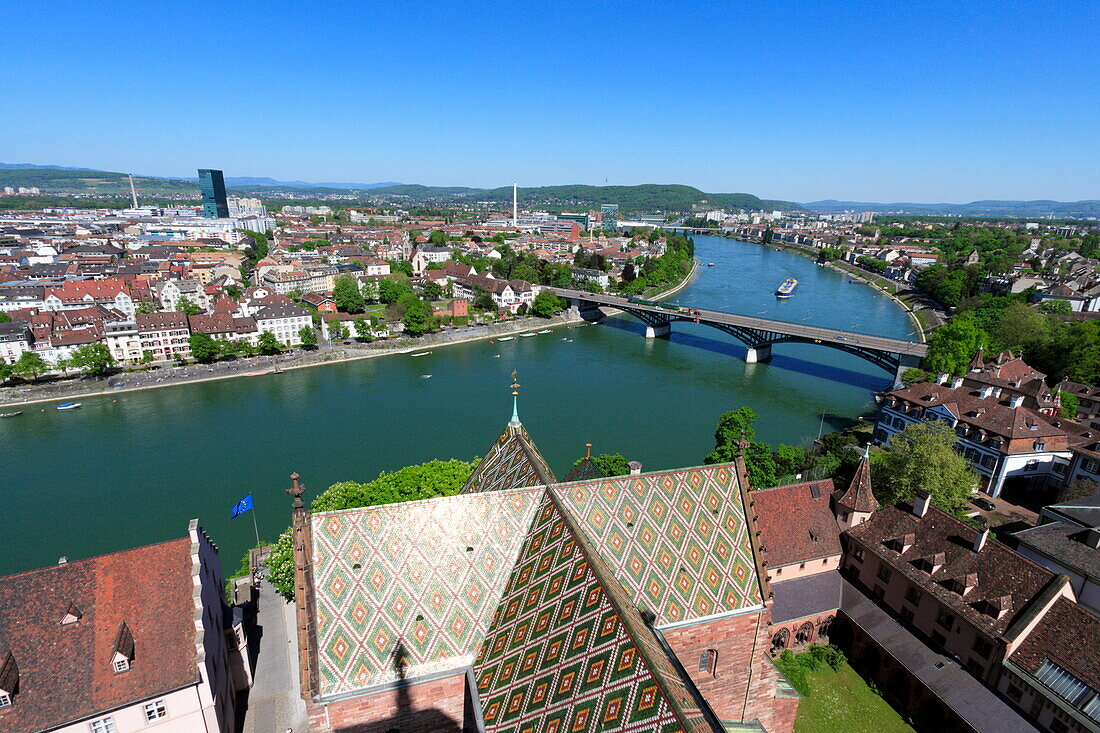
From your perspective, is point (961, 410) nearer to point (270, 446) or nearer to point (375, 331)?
point (270, 446)

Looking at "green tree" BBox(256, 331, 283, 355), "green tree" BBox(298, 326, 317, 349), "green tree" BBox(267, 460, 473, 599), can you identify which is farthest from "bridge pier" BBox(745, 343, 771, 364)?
"green tree" BBox(256, 331, 283, 355)

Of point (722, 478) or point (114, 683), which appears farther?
point (722, 478)

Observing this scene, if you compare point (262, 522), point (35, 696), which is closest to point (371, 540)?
point (35, 696)

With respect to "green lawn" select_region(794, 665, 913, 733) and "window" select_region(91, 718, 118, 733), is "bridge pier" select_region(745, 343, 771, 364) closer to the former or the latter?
"green lawn" select_region(794, 665, 913, 733)

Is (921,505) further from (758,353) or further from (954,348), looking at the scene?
(758,353)

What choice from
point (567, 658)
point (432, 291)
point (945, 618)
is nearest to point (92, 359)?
point (432, 291)

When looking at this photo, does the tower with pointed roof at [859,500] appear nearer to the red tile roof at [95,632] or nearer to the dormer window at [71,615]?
the red tile roof at [95,632]
